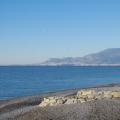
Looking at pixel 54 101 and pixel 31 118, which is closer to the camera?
pixel 31 118

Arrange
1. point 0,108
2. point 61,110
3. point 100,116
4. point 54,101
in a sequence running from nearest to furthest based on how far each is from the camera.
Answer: point 100,116 < point 61,110 < point 54,101 < point 0,108

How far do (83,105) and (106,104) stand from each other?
1.64 metres

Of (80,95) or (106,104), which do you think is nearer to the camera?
(106,104)

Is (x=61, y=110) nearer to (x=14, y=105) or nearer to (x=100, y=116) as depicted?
(x=100, y=116)

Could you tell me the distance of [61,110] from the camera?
100 ft

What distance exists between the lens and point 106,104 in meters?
30.6

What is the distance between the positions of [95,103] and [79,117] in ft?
9.45

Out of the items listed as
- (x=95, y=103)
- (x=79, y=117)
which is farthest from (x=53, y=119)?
(x=95, y=103)

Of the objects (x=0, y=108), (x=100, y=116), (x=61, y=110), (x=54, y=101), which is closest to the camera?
(x=100, y=116)

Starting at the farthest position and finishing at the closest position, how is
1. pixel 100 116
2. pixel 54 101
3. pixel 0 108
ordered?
pixel 0 108
pixel 54 101
pixel 100 116

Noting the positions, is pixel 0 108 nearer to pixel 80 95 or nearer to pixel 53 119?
pixel 80 95

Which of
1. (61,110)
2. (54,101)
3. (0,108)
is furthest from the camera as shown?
(0,108)

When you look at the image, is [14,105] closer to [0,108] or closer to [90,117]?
[0,108]

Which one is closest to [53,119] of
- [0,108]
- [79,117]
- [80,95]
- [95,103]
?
[79,117]
